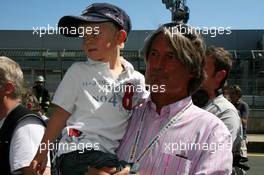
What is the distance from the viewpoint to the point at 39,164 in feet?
8.17

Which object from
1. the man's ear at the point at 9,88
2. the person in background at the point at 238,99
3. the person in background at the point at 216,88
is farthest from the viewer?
the person in background at the point at 238,99

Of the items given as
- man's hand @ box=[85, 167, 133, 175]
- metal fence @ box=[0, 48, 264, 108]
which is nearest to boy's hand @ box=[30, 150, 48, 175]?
man's hand @ box=[85, 167, 133, 175]

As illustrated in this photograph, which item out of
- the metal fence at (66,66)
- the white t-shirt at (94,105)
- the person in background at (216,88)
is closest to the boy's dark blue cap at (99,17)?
the white t-shirt at (94,105)

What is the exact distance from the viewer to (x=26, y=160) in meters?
2.58

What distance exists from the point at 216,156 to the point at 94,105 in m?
0.72

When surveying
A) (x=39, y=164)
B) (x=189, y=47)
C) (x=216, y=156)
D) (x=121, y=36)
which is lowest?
(x=39, y=164)

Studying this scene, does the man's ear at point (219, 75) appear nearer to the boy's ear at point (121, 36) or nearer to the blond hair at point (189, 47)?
the boy's ear at point (121, 36)

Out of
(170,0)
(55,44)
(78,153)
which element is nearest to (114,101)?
(78,153)

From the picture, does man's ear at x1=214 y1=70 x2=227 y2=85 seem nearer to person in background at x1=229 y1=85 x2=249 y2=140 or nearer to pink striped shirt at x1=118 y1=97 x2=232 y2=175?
pink striped shirt at x1=118 y1=97 x2=232 y2=175

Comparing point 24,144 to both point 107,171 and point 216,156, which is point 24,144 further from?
point 216,156

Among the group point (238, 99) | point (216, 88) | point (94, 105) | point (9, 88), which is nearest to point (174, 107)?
point (94, 105)

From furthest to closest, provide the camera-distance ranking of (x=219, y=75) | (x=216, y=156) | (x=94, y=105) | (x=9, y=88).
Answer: (x=219, y=75) → (x=9, y=88) → (x=94, y=105) → (x=216, y=156)

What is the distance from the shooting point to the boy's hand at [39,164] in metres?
2.48

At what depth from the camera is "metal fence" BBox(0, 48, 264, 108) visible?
45.5ft
